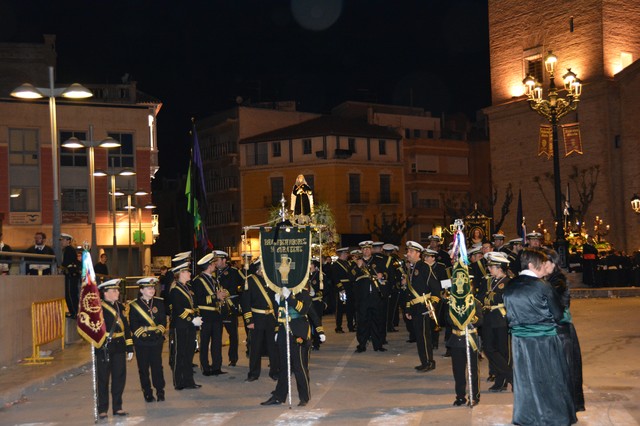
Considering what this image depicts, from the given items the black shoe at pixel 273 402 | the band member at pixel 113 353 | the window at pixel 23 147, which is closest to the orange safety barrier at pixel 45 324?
the band member at pixel 113 353

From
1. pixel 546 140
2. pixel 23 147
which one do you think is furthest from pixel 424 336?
pixel 23 147

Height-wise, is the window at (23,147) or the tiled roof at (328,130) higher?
the tiled roof at (328,130)

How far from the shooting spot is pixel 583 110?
2024 inches

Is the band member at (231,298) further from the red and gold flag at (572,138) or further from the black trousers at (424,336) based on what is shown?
the red and gold flag at (572,138)

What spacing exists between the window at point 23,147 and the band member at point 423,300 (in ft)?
119

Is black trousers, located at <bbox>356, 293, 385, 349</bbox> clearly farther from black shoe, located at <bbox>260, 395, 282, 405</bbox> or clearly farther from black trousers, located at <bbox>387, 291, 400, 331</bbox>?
black shoe, located at <bbox>260, 395, 282, 405</bbox>

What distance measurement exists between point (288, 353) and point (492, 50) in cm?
4811

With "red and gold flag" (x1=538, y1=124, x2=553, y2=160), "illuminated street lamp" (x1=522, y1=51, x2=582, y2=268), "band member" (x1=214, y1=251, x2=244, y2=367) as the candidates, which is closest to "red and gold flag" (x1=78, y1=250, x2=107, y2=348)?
"band member" (x1=214, y1=251, x2=244, y2=367)

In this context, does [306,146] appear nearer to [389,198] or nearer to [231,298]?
[389,198]

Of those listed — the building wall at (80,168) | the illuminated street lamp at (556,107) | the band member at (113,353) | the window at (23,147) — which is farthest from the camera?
the window at (23,147)

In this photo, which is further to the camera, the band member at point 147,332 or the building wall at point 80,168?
the building wall at point 80,168

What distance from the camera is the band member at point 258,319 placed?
534 inches

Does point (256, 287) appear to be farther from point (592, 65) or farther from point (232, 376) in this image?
point (592, 65)

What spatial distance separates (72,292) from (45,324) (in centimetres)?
282
